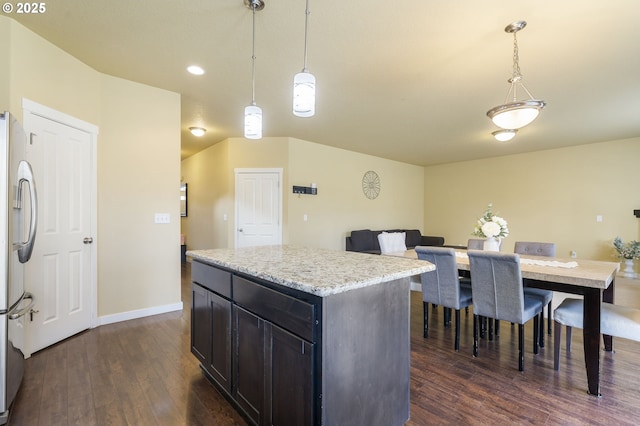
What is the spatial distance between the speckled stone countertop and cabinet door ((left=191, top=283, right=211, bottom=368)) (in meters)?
0.27

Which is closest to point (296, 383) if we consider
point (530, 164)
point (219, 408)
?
point (219, 408)

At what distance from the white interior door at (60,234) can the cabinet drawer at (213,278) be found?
1.44 meters

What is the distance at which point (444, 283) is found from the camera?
8.71 feet

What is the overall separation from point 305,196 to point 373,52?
3273 millimetres

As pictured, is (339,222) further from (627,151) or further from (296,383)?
(627,151)

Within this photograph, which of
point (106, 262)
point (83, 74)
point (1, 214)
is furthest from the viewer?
point (106, 262)

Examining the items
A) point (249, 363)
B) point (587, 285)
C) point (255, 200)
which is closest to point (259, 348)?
point (249, 363)

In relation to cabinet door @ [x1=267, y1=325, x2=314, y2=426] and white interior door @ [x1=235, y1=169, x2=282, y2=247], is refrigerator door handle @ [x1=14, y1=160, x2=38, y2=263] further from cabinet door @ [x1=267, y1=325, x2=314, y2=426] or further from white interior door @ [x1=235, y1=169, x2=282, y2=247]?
white interior door @ [x1=235, y1=169, x2=282, y2=247]

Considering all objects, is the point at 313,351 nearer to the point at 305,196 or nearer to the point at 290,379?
the point at 290,379

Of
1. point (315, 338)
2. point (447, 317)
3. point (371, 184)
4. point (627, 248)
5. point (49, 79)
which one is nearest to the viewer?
point (315, 338)

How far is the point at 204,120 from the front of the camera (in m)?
4.41

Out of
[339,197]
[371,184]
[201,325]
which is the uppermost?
[371,184]

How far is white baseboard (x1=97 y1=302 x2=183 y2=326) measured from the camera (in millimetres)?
3051

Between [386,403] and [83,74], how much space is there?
12.1 feet
